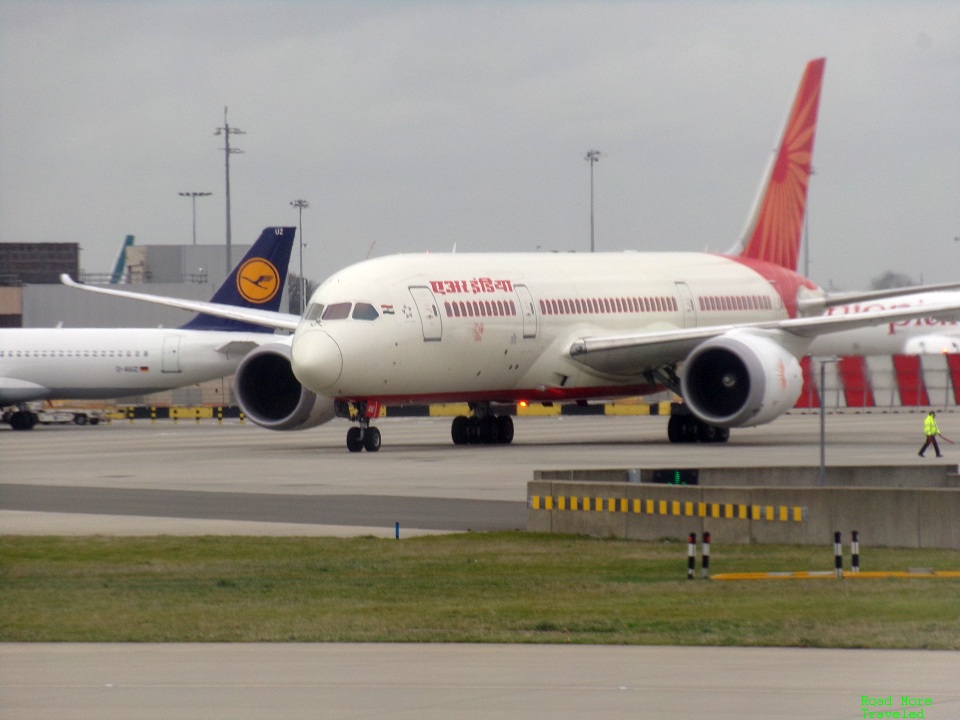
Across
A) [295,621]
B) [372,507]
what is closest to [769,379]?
[372,507]

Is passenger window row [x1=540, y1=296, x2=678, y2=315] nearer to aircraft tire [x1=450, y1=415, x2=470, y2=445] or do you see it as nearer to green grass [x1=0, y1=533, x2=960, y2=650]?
aircraft tire [x1=450, y1=415, x2=470, y2=445]

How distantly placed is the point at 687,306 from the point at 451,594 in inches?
1221

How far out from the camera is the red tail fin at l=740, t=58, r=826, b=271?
52.2 m

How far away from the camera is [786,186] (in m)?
52.9

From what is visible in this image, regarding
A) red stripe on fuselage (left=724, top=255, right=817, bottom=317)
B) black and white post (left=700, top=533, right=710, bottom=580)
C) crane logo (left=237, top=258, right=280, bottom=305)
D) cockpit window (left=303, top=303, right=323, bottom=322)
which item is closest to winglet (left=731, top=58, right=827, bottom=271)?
red stripe on fuselage (left=724, top=255, right=817, bottom=317)

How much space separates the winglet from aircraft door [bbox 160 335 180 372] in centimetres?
2219

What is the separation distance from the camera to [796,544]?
21.4 meters

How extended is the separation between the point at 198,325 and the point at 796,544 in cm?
4559

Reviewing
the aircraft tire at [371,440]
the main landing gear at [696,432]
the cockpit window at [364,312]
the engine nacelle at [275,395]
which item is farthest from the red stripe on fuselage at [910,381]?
the cockpit window at [364,312]

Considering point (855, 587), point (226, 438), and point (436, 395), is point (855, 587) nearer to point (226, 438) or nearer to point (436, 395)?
point (436, 395)

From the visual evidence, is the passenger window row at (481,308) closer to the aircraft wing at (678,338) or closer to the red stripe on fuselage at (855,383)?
the aircraft wing at (678,338)

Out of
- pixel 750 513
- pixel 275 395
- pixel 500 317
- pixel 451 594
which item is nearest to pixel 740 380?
pixel 500 317

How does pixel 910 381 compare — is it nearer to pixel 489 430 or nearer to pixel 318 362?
pixel 489 430

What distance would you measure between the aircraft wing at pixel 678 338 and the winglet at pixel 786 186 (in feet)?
30.5
